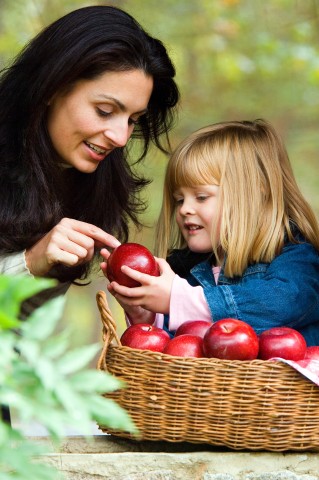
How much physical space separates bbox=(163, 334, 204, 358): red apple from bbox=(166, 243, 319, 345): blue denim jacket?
0.21 meters

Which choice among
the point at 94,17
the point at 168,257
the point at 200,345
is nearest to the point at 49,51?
the point at 94,17

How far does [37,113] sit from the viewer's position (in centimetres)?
234

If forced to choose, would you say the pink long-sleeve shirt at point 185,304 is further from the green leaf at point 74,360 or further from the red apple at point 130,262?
the green leaf at point 74,360

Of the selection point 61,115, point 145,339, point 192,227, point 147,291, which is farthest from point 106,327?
point 61,115

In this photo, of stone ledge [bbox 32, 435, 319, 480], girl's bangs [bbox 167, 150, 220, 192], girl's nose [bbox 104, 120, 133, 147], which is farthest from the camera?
girl's bangs [bbox 167, 150, 220, 192]

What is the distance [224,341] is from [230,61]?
468 cm

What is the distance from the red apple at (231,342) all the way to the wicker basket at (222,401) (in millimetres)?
57

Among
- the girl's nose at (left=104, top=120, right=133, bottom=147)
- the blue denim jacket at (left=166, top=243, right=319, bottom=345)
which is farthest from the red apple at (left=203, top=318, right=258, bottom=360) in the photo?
the girl's nose at (left=104, top=120, right=133, bottom=147)

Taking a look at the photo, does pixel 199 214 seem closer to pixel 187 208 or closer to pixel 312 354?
pixel 187 208

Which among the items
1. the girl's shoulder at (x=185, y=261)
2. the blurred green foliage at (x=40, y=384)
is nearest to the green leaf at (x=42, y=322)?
the blurred green foliage at (x=40, y=384)

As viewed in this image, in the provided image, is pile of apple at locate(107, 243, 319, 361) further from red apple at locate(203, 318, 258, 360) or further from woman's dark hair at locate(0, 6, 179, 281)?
woman's dark hair at locate(0, 6, 179, 281)

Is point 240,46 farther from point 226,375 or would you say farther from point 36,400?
point 36,400

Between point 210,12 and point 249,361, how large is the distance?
4.73 meters

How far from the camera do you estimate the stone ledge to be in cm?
182
